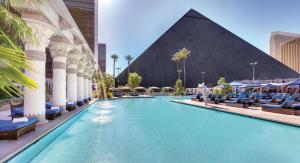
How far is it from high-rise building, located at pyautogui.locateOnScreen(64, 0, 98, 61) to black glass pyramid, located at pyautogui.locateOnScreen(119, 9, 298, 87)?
2233cm

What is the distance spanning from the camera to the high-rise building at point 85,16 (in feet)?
170

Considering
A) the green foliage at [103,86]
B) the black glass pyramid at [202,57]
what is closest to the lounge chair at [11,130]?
the green foliage at [103,86]

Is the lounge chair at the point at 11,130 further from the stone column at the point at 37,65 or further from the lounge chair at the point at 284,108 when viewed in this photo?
the lounge chair at the point at 284,108

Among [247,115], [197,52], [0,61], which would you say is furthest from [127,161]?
[197,52]

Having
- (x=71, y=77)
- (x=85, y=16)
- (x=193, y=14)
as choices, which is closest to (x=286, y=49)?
(x=193, y=14)

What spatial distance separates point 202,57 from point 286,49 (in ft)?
238

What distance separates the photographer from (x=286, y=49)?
365 feet

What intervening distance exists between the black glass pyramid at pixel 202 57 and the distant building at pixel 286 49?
3384 cm

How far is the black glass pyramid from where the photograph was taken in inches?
2795

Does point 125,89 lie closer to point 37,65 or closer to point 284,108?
point 284,108

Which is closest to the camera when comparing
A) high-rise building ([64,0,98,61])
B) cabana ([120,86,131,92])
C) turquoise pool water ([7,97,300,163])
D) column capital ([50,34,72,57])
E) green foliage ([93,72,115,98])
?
turquoise pool water ([7,97,300,163])

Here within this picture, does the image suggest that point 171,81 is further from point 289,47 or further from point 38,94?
point 289,47

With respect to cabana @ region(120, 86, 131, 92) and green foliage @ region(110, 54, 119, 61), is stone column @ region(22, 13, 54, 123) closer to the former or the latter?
cabana @ region(120, 86, 131, 92)

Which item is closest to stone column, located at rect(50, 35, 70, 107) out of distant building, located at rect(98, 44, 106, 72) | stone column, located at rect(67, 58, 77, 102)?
stone column, located at rect(67, 58, 77, 102)
